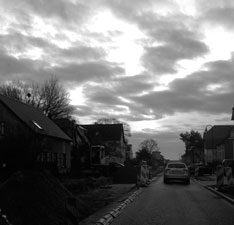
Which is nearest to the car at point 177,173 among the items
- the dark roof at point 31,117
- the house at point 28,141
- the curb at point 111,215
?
the house at point 28,141

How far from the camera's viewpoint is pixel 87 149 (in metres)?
49.0

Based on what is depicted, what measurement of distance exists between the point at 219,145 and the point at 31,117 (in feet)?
217

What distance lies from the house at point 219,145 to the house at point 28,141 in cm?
4235

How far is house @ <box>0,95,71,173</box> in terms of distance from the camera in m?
30.5

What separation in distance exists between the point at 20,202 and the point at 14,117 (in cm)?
3177

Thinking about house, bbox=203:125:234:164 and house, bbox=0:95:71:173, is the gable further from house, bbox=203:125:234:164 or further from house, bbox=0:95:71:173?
house, bbox=0:95:71:173

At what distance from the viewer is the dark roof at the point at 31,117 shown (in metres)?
40.7

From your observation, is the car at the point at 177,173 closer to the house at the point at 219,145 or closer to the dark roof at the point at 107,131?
the house at the point at 219,145

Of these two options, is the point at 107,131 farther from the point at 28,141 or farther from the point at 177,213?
the point at 177,213

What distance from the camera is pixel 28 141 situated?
30.8 m

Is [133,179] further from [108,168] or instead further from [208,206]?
[208,206]

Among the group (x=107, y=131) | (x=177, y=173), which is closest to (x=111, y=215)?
(x=177, y=173)

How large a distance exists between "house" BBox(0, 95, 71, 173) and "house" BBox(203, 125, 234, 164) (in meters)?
42.3

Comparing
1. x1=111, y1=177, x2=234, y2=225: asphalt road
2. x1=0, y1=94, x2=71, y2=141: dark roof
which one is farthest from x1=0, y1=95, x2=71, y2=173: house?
x1=111, y1=177, x2=234, y2=225: asphalt road
